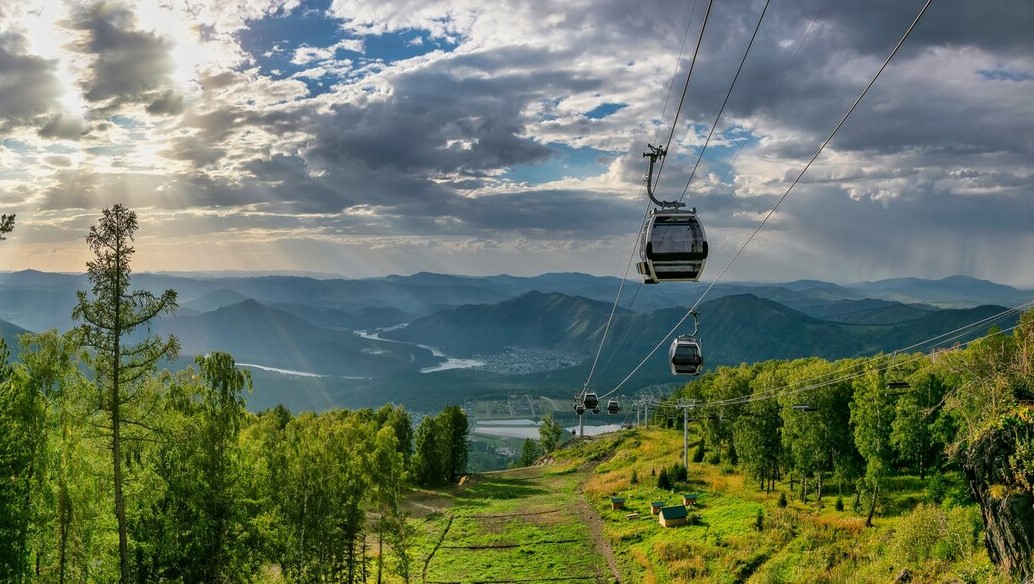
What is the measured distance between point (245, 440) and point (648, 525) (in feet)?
109

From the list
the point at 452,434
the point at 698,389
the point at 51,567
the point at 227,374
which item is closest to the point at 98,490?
the point at 51,567

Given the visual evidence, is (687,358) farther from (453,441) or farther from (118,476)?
(453,441)

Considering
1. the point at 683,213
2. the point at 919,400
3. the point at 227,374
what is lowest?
the point at 919,400

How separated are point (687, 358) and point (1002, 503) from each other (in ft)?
45.7

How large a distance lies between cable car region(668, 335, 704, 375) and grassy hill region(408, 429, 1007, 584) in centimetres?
1199

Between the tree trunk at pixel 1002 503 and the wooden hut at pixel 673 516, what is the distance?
84.7 ft

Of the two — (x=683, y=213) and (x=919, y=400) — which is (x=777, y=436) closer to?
(x=919, y=400)

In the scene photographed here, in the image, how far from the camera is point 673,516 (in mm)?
48969

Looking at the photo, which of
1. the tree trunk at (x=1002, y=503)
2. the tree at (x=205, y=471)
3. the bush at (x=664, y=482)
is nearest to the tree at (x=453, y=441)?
the bush at (x=664, y=482)

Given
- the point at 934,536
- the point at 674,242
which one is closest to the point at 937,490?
the point at 934,536

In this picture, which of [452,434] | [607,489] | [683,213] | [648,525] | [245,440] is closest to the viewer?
[683,213]

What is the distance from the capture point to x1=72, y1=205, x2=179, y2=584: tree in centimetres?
2034

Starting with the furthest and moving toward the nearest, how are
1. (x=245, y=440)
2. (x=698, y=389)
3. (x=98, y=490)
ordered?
(x=698, y=389) < (x=245, y=440) < (x=98, y=490)

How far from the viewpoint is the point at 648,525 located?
50.2 meters
